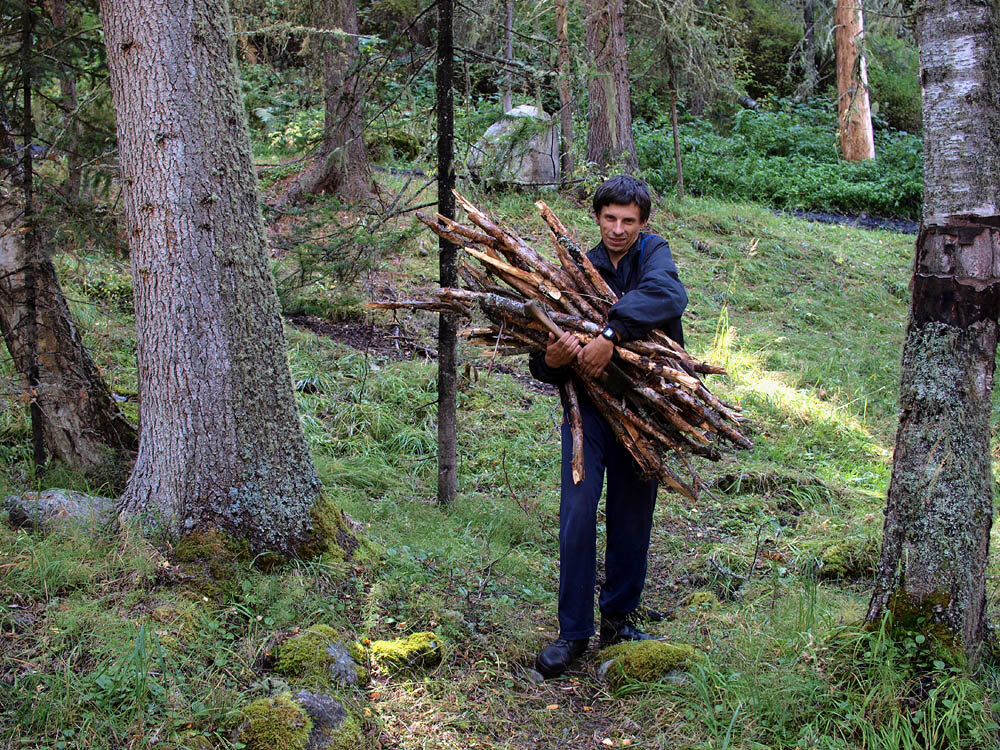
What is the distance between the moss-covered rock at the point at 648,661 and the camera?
381cm

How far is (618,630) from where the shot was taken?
4305 mm

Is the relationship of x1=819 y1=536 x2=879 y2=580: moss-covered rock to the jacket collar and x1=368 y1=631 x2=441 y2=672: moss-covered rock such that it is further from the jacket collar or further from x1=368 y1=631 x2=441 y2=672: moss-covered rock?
x1=368 y1=631 x2=441 y2=672: moss-covered rock

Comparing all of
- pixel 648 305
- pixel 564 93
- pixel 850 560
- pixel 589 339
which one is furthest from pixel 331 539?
pixel 564 93

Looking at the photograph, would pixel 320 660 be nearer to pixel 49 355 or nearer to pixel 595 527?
pixel 595 527

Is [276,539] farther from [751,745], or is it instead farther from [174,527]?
[751,745]

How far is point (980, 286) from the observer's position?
3311 mm

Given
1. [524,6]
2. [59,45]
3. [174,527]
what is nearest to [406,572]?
[174,527]

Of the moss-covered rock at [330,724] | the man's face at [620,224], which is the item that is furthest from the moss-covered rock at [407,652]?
the man's face at [620,224]

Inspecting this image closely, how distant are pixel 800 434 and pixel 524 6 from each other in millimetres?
11893

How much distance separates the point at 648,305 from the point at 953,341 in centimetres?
134

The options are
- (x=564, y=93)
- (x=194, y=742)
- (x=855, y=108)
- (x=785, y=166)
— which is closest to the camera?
(x=194, y=742)

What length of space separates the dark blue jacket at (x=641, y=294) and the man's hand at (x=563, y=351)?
143 millimetres

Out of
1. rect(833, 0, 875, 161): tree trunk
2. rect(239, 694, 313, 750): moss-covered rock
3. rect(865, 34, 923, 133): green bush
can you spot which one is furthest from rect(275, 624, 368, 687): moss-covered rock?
rect(865, 34, 923, 133): green bush

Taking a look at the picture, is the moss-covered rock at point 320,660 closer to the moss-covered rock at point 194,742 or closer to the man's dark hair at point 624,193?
the moss-covered rock at point 194,742
